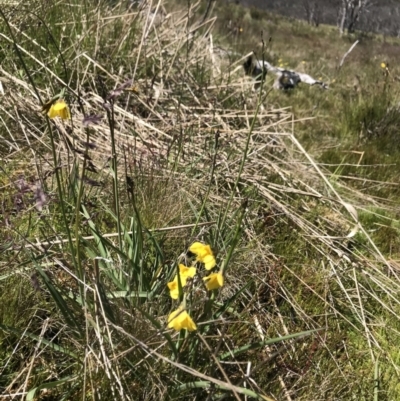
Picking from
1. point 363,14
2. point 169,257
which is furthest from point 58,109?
point 363,14

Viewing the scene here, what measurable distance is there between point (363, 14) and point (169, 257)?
136 feet

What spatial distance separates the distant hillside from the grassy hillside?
31218mm

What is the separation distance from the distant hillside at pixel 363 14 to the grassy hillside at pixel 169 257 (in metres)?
31.2

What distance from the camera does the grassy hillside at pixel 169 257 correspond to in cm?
99

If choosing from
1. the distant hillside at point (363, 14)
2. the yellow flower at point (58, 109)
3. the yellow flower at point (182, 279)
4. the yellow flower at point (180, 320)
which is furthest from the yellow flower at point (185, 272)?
the distant hillside at point (363, 14)

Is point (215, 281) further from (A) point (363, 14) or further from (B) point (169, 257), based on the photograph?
(A) point (363, 14)

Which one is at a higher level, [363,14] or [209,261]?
[209,261]

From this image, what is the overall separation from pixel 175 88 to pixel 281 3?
186 ft

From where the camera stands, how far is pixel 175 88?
290 centimetres

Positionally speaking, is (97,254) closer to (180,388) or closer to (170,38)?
(180,388)

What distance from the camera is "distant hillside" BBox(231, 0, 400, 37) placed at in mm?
34666

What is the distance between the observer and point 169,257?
148cm

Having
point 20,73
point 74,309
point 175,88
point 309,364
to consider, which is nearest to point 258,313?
point 309,364

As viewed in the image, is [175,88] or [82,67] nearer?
[82,67]
